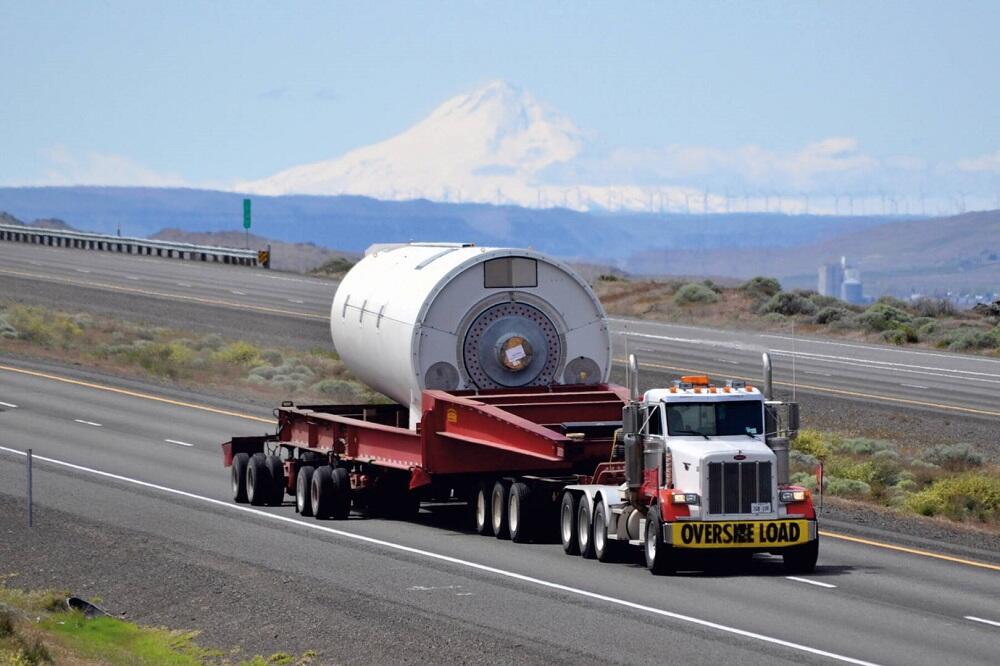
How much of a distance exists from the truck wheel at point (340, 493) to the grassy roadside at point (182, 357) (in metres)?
19.0

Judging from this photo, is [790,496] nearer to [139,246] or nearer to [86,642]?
[86,642]

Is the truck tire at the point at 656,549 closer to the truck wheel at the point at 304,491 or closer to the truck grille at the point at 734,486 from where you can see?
the truck grille at the point at 734,486

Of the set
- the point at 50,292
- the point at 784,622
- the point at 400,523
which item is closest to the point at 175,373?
the point at 50,292

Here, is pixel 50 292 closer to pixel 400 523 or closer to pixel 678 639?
pixel 400 523

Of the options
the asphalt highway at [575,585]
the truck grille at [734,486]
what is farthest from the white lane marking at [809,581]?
the truck grille at [734,486]

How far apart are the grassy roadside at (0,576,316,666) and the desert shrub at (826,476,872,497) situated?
51.8 feet

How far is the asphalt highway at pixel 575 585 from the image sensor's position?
56.8 feet

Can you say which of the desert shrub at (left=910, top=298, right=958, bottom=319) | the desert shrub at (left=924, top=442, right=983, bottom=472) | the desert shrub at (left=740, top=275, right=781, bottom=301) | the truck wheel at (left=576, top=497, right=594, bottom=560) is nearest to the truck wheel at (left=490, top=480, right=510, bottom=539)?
the truck wheel at (left=576, top=497, right=594, bottom=560)

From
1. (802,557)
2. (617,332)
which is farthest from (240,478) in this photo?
(617,332)

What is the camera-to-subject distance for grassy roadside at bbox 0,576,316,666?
16609 millimetres

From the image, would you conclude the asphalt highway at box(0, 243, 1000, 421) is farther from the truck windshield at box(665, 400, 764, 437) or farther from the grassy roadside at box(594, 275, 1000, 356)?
the truck windshield at box(665, 400, 764, 437)

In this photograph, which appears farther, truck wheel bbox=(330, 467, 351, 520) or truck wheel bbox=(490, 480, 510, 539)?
truck wheel bbox=(330, 467, 351, 520)

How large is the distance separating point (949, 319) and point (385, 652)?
56.2m

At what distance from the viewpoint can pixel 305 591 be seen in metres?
20.2
